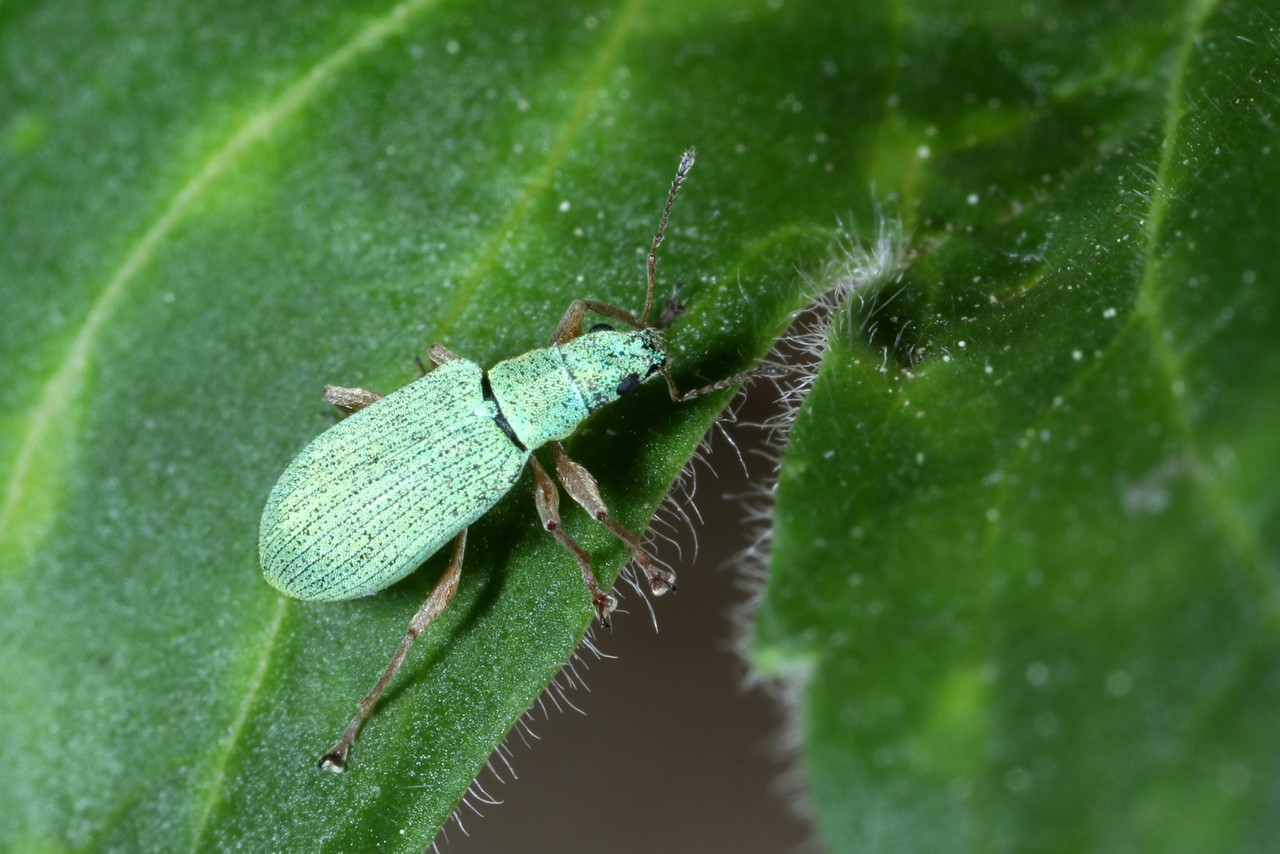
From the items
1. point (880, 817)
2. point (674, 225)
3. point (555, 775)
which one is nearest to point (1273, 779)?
point (880, 817)

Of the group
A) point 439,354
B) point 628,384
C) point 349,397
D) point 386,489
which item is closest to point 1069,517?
point 628,384

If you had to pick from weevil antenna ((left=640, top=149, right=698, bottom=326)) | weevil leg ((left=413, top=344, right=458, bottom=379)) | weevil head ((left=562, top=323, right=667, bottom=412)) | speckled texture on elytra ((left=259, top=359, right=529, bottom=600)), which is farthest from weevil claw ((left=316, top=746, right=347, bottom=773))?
weevil antenna ((left=640, top=149, right=698, bottom=326))

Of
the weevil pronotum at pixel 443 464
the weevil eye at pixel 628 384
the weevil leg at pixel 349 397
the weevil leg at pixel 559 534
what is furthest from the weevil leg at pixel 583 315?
the weevil leg at pixel 349 397

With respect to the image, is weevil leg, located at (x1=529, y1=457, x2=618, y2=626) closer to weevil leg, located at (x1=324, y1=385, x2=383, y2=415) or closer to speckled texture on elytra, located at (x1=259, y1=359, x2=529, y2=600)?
speckled texture on elytra, located at (x1=259, y1=359, x2=529, y2=600)

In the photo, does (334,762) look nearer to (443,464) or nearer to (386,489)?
(386,489)

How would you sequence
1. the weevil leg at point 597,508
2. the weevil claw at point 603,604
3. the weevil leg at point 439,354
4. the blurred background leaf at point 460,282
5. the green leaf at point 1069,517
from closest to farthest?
1. the green leaf at point 1069,517
2. the blurred background leaf at point 460,282
3. the weevil claw at point 603,604
4. the weevil leg at point 597,508
5. the weevil leg at point 439,354

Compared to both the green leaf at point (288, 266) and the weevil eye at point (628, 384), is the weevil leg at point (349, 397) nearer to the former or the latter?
the green leaf at point (288, 266)

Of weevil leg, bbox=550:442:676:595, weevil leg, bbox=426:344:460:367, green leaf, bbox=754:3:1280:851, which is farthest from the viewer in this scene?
weevil leg, bbox=426:344:460:367
